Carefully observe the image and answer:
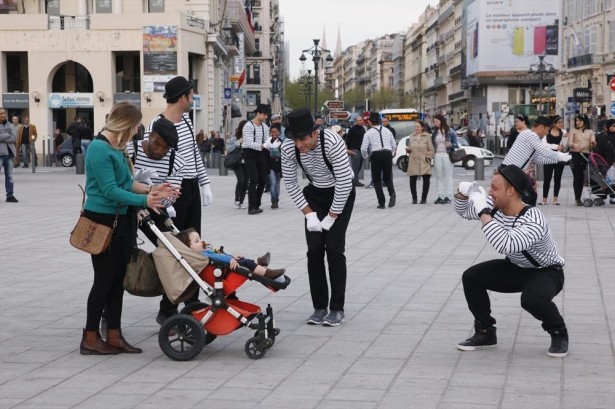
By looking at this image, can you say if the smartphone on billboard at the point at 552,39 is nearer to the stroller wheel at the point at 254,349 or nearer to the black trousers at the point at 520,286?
the black trousers at the point at 520,286

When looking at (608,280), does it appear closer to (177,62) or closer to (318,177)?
(318,177)

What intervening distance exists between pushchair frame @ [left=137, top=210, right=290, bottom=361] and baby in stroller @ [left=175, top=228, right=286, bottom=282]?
0.04 meters

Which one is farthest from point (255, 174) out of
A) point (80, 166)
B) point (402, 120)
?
point (402, 120)

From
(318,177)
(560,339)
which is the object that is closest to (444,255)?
(318,177)

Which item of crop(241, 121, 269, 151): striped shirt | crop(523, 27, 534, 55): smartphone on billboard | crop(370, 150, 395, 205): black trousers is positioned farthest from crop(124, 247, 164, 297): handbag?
crop(523, 27, 534, 55): smartphone on billboard

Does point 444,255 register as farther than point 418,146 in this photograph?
No

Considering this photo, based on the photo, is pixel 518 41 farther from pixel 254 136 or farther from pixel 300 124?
pixel 300 124

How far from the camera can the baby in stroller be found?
22.7 ft

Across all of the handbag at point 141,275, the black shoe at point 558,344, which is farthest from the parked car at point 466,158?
the handbag at point 141,275

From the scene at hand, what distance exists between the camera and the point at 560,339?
23.0 ft

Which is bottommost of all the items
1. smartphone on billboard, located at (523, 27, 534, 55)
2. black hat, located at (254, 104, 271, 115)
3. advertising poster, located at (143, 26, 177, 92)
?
black hat, located at (254, 104, 271, 115)

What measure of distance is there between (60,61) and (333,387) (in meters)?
45.2

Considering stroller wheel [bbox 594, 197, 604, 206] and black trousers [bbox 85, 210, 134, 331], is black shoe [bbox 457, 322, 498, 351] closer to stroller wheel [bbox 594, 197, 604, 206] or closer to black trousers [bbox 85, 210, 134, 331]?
black trousers [bbox 85, 210, 134, 331]

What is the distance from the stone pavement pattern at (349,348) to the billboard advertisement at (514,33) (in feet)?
285
